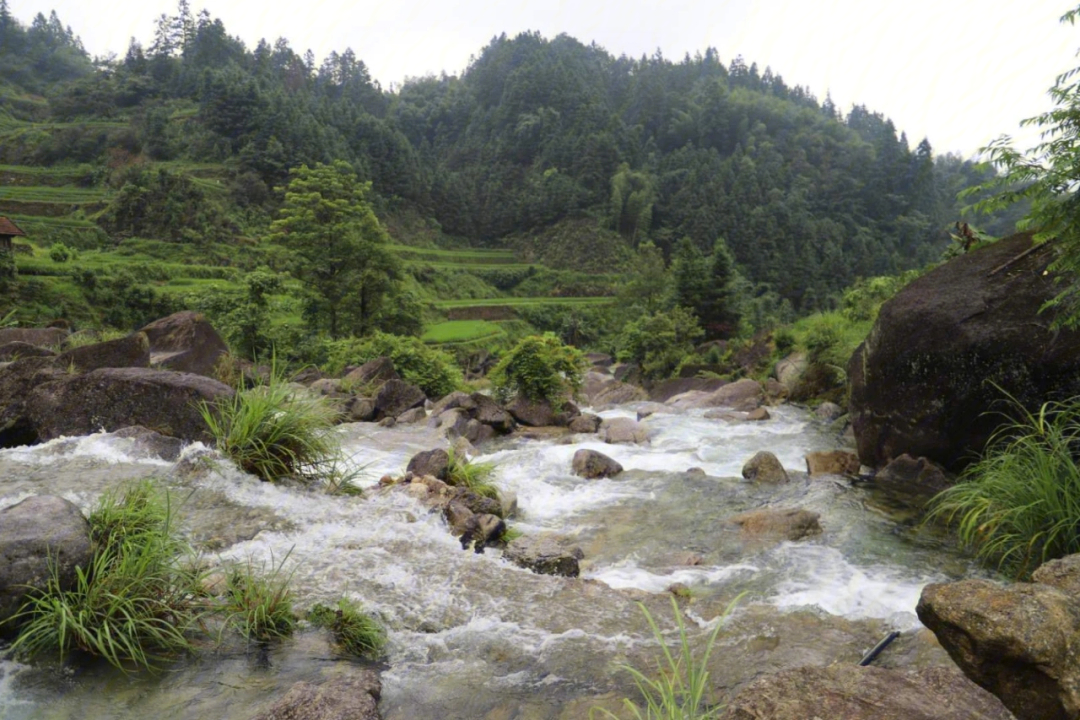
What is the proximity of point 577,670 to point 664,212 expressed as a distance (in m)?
85.8

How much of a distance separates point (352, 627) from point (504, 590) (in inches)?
60.3

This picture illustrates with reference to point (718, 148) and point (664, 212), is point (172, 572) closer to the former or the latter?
point (664, 212)

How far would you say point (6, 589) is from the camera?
3.91 metres

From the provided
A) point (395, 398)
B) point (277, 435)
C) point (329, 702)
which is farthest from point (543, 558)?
point (395, 398)

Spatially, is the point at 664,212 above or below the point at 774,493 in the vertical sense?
above

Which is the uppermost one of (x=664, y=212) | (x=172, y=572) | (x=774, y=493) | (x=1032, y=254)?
(x=664, y=212)

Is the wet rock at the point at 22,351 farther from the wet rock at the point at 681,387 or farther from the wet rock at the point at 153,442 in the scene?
the wet rock at the point at 681,387

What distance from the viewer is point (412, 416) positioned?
1605 centimetres

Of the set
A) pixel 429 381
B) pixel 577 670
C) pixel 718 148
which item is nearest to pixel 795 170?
pixel 718 148

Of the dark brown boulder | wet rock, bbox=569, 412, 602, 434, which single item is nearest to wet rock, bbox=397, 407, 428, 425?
wet rock, bbox=569, 412, 602, 434

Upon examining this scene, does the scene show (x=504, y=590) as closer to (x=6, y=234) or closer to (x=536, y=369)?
(x=536, y=369)

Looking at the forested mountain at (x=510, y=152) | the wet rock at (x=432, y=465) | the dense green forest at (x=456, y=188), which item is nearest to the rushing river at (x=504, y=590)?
the wet rock at (x=432, y=465)

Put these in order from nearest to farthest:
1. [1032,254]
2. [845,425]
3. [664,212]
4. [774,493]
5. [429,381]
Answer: [1032,254], [774,493], [845,425], [429,381], [664,212]

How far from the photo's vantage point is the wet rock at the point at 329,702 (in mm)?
3342
